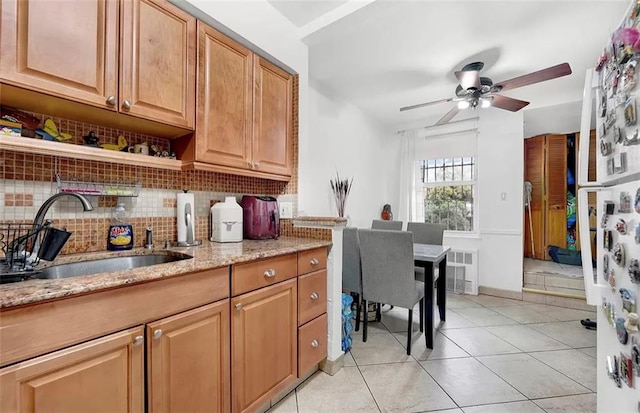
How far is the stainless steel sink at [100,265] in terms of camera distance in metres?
1.12

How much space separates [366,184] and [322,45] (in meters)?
2.02

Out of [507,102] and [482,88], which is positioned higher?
[482,88]

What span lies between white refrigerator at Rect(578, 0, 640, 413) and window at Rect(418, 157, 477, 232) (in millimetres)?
2844

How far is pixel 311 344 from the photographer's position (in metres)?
1.68

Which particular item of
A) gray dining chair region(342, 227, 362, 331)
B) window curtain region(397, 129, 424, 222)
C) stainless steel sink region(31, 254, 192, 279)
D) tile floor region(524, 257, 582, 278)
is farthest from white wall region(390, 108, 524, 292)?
stainless steel sink region(31, 254, 192, 279)

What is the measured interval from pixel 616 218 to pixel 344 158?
8.73 ft

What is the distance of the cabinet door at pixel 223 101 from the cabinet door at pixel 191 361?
87cm

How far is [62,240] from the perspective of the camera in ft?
3.39

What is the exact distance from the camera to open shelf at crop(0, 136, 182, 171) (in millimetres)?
1035

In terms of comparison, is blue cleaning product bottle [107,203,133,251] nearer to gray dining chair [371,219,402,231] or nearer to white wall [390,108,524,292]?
gray dining chair [371,219,402,231]

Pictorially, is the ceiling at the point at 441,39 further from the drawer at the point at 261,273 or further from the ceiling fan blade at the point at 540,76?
the drawer at the point at 261,273

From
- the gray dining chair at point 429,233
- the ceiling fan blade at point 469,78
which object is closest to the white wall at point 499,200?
the gray dining chair at point 429,233

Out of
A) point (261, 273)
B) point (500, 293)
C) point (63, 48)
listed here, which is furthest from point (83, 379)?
point (500, 293)

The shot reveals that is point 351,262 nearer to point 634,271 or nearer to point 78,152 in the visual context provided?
point 634,271
